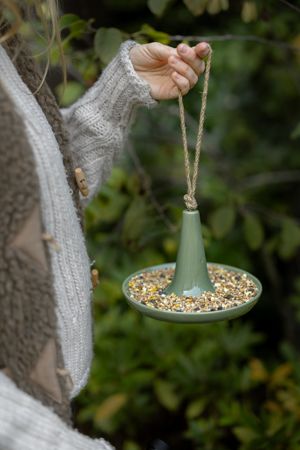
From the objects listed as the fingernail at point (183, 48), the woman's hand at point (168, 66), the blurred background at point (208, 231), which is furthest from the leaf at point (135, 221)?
the fingernail at point (183, 48)

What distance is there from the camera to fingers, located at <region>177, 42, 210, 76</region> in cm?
99

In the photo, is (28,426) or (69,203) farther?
(69,203)

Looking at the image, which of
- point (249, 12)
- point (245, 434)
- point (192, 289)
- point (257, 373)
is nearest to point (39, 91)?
point (192, 289)

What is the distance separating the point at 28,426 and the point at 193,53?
589 millimetres

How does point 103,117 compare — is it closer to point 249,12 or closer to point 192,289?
point 192,289

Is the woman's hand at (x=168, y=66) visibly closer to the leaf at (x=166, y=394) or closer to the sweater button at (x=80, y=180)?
the sweater button at (x=80, y=180)

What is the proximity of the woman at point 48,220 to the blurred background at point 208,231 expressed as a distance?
0.24 metres

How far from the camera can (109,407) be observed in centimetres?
213

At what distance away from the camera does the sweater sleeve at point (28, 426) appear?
2.39ft

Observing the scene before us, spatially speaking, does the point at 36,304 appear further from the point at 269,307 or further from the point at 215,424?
the point at 269,307

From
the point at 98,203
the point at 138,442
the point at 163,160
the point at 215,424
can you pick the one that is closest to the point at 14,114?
the point at 98,203

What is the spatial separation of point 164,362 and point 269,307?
0.77 m

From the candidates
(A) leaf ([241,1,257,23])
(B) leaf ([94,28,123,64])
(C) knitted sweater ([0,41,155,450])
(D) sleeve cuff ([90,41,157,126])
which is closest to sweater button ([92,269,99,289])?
(C) knitted sweater ([0,41,155,450])

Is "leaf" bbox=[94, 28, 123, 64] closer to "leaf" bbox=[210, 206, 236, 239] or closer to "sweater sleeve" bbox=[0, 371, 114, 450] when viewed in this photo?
"leaf" bbox=[210, 206, 236, 239]
